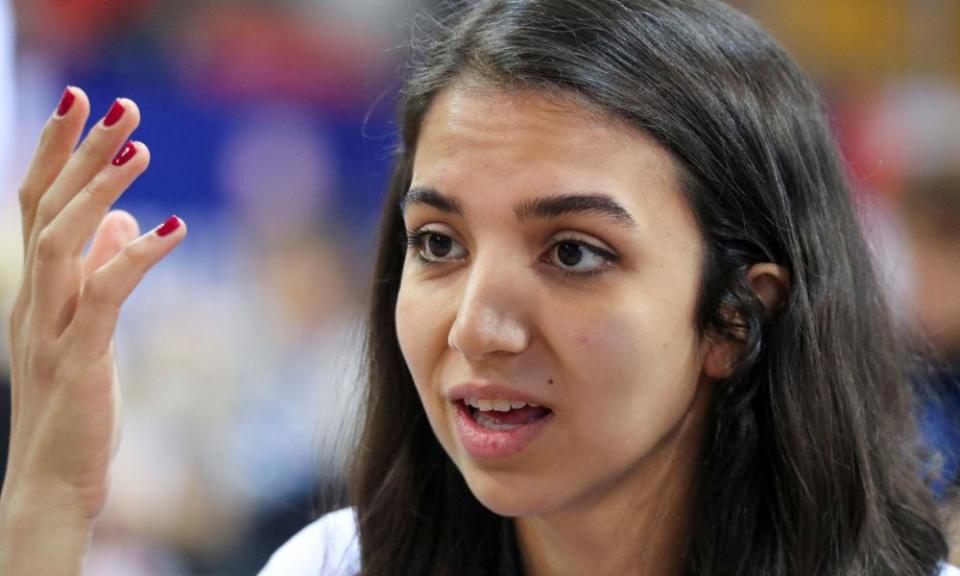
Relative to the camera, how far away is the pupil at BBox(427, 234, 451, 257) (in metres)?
Result: 1.71

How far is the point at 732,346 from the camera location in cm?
172

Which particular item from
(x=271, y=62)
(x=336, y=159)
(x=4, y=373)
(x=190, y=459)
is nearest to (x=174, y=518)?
(x=190, y=459)

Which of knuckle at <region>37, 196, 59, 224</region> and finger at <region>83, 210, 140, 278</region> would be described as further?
finger at <region>83, 210, 140, 278</region>

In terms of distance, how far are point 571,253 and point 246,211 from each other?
2.58 m

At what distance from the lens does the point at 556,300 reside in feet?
5.21

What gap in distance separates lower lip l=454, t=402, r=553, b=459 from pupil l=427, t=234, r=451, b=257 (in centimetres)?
21

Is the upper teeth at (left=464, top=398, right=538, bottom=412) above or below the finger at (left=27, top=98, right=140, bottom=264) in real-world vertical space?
below

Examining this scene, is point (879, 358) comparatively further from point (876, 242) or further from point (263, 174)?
point (263, 174)

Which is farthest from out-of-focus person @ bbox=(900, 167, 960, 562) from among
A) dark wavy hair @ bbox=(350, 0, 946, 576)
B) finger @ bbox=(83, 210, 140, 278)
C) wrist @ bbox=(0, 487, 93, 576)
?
wrist @ bbox=(0, 487, 93, 576)

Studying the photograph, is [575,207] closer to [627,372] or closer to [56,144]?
[627,372]

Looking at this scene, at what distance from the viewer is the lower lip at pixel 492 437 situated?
5.28 ft

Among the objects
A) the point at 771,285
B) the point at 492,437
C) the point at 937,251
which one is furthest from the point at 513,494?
the point at 937,251

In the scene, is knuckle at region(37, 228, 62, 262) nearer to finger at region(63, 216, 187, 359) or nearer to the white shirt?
finger at region(63, 216, 187, 359)

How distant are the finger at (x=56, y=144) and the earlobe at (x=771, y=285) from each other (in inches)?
35.6
